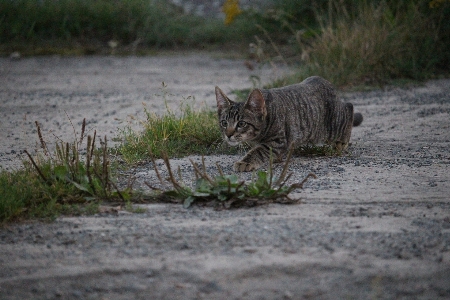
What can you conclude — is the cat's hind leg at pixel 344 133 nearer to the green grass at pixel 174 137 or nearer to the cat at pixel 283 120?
the cat at pixel 283 120

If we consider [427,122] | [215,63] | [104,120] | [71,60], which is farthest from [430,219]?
[71,60]

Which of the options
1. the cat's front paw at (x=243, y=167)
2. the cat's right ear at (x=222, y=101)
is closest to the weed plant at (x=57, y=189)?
the cat's front paw at (x=243, y=167)

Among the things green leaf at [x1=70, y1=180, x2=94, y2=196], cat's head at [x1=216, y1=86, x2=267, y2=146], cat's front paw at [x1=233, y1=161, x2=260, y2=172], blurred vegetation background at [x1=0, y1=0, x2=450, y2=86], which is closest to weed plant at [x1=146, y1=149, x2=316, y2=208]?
green leaf at [x1=70, y1=180, x2=94, y2=196]

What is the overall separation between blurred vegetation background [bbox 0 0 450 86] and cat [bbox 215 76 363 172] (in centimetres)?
243

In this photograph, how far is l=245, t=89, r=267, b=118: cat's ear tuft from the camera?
606 centimetres

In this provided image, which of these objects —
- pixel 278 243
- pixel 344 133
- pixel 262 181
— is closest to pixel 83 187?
pixel 262 181

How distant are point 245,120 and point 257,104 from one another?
171 millimetres

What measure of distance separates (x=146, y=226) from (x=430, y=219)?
1730mm

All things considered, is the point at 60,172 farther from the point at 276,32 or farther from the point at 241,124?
the point at 276,32

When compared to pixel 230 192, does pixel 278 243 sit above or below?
below

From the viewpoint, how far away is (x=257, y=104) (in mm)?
6090

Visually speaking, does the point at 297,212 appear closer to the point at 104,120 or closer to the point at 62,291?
the point at 62,291

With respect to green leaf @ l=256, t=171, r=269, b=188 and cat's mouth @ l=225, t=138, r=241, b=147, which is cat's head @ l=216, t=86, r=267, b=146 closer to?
cat's mouth @ l=225, t=138, r=241, b=147

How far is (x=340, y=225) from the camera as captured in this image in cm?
431
